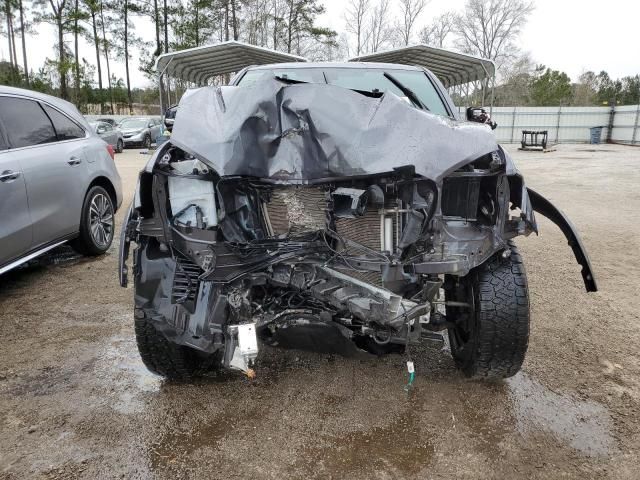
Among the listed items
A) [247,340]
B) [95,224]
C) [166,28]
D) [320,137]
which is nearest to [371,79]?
[320,137]

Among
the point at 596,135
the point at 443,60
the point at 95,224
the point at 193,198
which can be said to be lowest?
the point at 95,224

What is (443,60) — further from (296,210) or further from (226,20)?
(226,20)

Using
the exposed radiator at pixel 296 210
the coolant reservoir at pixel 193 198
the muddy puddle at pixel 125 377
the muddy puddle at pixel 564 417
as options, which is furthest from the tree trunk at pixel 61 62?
the muddy puddle at pixel 564 417

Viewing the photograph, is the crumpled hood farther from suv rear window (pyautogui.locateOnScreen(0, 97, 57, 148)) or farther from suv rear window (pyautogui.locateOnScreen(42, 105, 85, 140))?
suv rear window (pyautogui.locateOnScreen(42, 105, 85, 140))

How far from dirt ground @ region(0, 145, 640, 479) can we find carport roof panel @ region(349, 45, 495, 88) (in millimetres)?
5503

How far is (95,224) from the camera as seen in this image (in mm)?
5152

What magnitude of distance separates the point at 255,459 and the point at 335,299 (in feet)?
2.62

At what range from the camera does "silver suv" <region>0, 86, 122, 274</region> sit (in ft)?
12.3

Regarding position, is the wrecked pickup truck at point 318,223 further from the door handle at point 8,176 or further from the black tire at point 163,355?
the door handle at point 8,176

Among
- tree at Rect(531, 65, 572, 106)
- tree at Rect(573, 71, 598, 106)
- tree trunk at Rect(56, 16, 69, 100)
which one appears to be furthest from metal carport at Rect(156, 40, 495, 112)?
tree at Rect(573, 71, 598, 106)

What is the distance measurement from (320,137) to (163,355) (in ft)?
4.77

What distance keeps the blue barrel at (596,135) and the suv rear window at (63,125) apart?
25440mm

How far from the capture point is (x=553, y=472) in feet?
6.92

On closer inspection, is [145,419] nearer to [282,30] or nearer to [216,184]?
[216,184]
